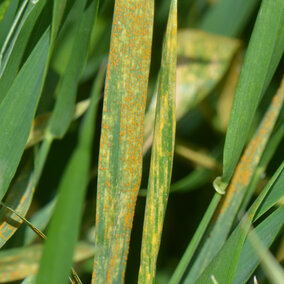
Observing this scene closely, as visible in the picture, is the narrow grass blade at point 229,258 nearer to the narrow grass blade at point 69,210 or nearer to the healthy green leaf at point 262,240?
the healthy green leaf at point 262,240

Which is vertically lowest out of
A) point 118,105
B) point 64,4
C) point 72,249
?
point 72,249

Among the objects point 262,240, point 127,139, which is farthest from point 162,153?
point 262,240

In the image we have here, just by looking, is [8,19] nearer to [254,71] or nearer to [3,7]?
[3,7]

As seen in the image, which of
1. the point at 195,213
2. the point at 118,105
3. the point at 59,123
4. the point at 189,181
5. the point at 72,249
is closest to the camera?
the point at 72,249

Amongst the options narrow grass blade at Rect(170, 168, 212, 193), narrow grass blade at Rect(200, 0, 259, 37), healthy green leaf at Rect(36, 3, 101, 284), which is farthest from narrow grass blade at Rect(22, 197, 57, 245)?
narrow grass blade at Rect(200, 0, 259, 37)

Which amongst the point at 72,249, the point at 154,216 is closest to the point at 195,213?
the point at 154,216

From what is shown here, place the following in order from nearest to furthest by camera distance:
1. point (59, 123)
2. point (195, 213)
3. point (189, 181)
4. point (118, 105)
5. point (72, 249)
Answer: point (72, 249) → point (118, 105) → point (59, 123) → point (189, 181) → point (195, 213)

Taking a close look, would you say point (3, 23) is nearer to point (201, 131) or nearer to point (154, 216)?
point (154, 216)
